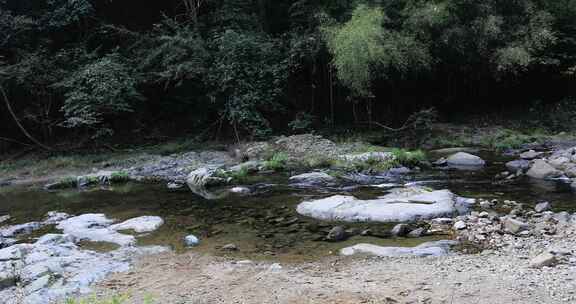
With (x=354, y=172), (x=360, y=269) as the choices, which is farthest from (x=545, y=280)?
(x=354, y=172)

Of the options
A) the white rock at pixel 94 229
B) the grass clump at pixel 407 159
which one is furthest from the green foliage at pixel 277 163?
the white rock at pixel 94 229

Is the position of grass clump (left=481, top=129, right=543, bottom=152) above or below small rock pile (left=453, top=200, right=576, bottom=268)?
below

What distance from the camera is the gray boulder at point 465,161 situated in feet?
35.4

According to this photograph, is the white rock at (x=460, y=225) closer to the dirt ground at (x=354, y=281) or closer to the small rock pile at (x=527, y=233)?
the small rock pile at (x=527, y=233)

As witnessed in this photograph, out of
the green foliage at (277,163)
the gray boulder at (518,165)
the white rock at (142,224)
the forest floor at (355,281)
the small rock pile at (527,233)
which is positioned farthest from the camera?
the green foliage at (277,163)

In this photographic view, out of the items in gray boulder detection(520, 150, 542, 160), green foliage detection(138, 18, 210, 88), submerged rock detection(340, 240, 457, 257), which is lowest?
gray boulder detection(520, 150, 542, 160)

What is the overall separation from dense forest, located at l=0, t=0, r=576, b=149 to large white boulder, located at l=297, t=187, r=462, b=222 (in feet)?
20.4

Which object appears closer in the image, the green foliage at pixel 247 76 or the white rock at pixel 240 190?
the white rock at pixel 240 190

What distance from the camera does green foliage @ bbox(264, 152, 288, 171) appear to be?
11.4 meters

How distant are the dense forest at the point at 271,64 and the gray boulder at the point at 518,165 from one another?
14.7ft

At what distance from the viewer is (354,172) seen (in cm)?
1052

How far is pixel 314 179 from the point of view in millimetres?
9938

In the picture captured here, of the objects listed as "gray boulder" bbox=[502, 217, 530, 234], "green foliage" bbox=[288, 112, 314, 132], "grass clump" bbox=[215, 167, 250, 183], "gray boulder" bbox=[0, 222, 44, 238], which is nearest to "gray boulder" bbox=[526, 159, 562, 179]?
"gray boulder" bbox=[502, 217, 530, 234]

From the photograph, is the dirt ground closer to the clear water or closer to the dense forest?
the clear water
